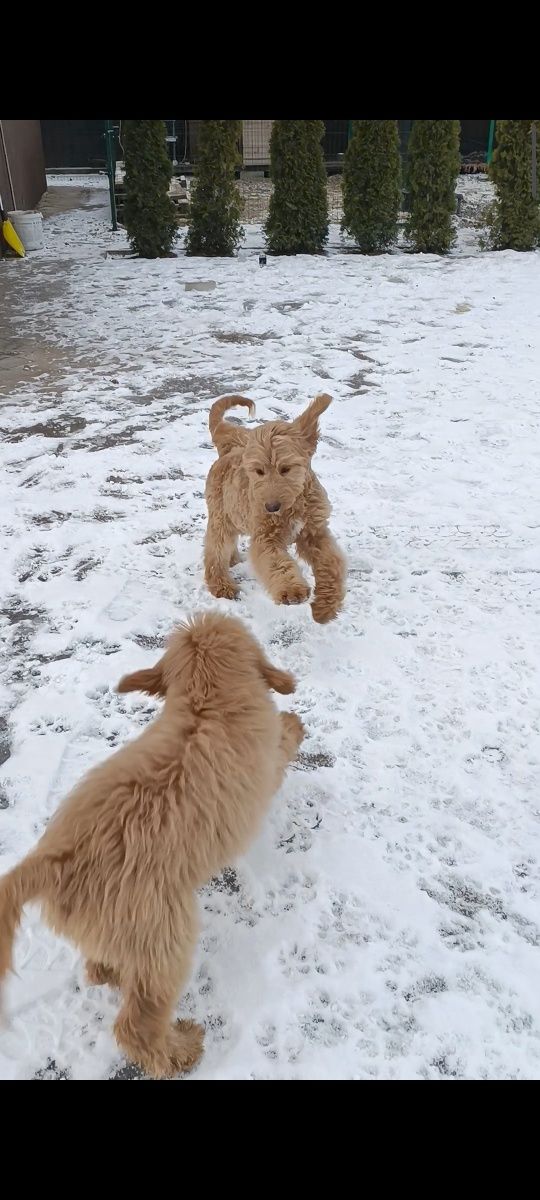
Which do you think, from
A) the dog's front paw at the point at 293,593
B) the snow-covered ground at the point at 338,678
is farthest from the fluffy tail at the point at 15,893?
the dog's front paw at the point at 293,593

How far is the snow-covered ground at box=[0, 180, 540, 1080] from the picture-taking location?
2291 mm

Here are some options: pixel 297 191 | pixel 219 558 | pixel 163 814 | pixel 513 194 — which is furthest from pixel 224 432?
pixel 513 194

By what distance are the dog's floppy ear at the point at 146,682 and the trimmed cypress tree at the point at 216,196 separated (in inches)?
440

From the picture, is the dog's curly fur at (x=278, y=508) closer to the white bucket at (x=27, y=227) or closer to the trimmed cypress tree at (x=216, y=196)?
the trimmed cypress tree at (x=216, y=196)

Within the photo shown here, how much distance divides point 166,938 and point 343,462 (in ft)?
14.2

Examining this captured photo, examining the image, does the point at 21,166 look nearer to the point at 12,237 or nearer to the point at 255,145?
the point at 12,237

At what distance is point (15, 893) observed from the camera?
1.87m

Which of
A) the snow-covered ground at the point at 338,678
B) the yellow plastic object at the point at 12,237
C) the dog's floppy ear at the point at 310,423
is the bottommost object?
the snow-covered ground at the point at 338,678

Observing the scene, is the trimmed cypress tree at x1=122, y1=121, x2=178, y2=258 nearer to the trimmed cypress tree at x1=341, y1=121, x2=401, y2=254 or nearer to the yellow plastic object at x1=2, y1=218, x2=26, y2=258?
the yellow plastic object at x1=2, y1=218, x2=26, y2=258

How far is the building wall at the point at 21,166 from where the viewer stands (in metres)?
13.8

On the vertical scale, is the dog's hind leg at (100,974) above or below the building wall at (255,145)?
below

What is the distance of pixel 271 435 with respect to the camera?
3.75m
